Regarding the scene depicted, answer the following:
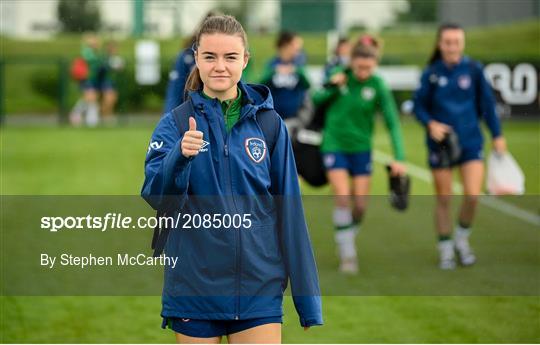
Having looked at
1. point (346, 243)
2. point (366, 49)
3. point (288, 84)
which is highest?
point (366, 49)

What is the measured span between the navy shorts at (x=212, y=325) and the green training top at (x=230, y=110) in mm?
742

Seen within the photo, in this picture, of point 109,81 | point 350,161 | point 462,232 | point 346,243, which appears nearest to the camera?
point 346,243

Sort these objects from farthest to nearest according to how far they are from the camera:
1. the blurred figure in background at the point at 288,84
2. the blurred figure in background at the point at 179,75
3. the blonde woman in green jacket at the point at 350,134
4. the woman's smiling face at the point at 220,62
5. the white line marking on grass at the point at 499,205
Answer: the white line marking on grass at the point at 499,205
the blurred figure in background at the point at 288,84
the blonde woman in green jacket at the point at 350,134
the blurred figure in background at the point at 179,75
the woman's smiling face at the point at 220,62

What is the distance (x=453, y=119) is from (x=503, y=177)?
719 mm

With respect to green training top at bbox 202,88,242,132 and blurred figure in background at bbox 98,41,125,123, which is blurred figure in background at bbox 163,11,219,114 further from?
blurred figure in background at bbox 98,41,125,123

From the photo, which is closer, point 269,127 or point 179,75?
point 269,127

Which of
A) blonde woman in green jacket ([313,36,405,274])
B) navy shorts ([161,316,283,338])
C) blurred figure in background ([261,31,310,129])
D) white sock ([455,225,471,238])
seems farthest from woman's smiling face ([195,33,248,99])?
blurred figure in background ([261,31,310,129])

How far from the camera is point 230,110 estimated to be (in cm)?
427

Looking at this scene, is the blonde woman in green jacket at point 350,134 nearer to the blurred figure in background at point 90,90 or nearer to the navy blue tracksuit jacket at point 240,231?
the navy blue tracksuit jacket at point 240,231

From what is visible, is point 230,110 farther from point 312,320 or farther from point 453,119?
point 453,119

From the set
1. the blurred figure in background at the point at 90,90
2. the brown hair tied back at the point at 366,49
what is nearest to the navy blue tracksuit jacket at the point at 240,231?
the brown hair tied back at the point at 366,49

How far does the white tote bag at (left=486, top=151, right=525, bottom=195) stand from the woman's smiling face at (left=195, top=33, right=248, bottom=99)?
592 centimetres

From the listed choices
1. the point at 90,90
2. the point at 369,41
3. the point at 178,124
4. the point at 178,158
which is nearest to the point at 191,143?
the point at 178,158

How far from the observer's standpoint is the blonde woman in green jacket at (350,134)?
998 cm
